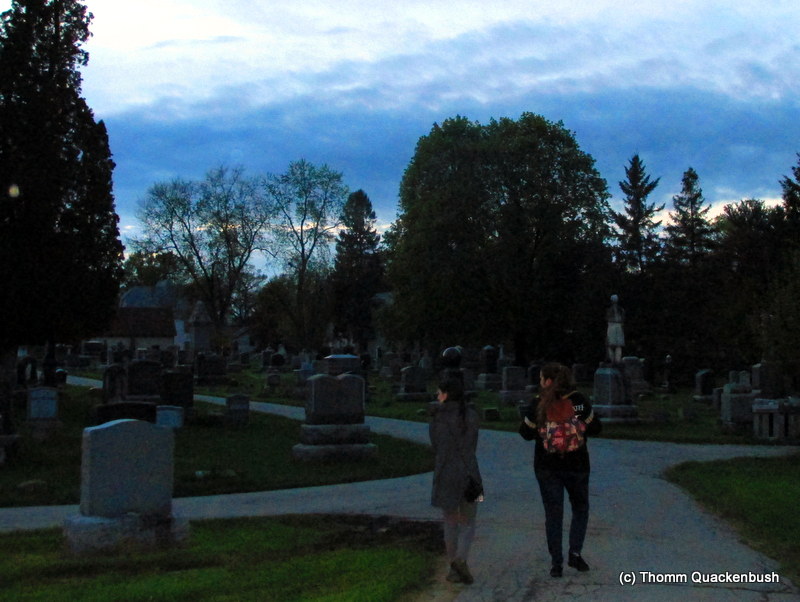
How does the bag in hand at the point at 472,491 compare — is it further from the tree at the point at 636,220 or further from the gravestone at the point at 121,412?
the tree at the point at 636,220

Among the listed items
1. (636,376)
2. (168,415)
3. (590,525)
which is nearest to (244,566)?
(590,525)

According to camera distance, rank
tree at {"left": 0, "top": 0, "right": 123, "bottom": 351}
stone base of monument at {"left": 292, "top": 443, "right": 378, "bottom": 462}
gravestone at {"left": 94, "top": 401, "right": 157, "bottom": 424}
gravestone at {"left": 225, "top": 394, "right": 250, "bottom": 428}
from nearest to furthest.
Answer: stone base of monument at {"left": 292, "top": 443, "right": 378, "bottom": 462}, gravestone at {"left": 94, "top": 401, "right": 157, "bottom": 424}, tree at {"left": 0, "top": 0, "right": 123, "bottom": 351}, gravestone at {"left": 225, "top": 394, "right": 250, "bottom": 428}

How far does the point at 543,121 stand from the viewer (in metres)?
51.0

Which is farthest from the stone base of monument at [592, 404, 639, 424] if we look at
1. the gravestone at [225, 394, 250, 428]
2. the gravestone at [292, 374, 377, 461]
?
the gravestone at [225, 394, 250, 428]

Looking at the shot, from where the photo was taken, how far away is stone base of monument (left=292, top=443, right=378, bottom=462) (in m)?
14.7

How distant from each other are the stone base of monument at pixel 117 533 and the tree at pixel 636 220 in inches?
1830

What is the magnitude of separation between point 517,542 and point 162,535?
3.13 meters

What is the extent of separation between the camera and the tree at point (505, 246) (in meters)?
46.2

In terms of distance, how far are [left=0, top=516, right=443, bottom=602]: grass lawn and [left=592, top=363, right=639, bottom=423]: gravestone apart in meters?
12.8

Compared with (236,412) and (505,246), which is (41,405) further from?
(505,246)

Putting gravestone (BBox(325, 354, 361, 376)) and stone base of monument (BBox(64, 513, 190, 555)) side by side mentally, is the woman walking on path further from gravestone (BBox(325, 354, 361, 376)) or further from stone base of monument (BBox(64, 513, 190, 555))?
gravestone (BBox(325, 354, 361, 376))

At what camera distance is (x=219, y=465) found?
46.8 ft

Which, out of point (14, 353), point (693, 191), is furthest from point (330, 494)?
point (693, 191)

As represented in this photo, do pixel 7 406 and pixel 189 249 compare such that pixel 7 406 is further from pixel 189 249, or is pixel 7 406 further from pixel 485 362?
pixel 189 249
